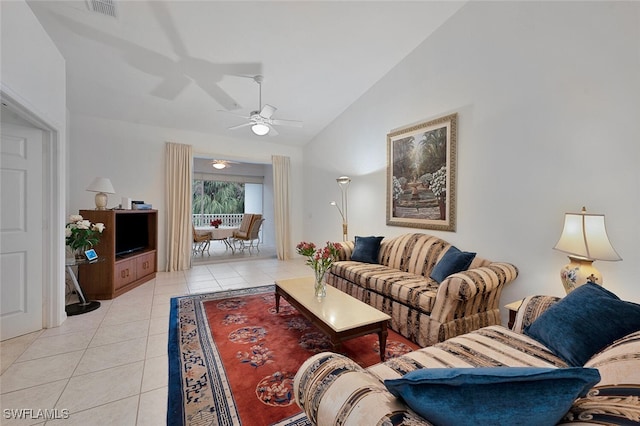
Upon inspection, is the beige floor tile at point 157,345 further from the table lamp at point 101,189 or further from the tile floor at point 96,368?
the table lamp at point 101,189

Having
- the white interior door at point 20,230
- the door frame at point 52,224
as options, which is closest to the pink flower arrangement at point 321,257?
the door frame at point 52,224

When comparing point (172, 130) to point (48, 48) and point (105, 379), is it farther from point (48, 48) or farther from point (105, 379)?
point (105, 379)

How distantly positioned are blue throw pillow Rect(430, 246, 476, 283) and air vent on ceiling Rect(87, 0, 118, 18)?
4.21 metres

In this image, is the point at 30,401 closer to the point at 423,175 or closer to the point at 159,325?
the point at 159,325

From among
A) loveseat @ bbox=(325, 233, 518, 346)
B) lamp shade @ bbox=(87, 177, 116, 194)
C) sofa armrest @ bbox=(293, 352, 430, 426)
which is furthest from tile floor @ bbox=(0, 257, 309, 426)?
loveseat @ bbox=(325, 233, 518, 346)

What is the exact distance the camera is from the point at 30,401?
170 cm

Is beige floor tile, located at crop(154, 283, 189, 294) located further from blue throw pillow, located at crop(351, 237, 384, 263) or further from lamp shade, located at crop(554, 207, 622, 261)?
lamp shade, located at crop(554, 207, 622, 261)

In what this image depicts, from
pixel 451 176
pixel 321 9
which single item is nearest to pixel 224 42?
pixel 321 9

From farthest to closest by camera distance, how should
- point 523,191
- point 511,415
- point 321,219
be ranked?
point 321,219, point 523,191, point 511,415

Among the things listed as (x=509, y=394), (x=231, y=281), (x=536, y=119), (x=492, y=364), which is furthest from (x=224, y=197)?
(x=509, y=394)

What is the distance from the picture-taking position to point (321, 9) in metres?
2.96

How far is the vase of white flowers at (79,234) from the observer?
124 inches

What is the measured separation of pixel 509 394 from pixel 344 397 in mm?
508

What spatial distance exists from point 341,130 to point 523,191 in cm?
348
